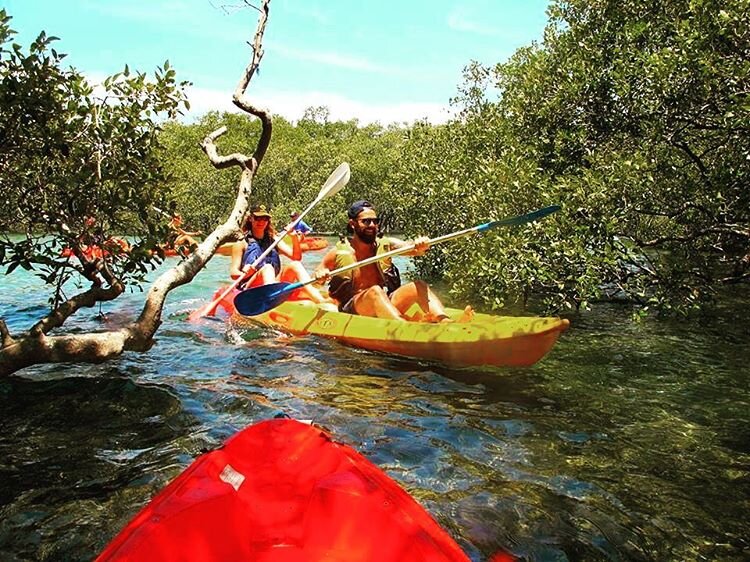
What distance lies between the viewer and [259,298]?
23.8ft

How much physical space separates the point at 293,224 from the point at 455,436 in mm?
4725

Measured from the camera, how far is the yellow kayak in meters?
5.65

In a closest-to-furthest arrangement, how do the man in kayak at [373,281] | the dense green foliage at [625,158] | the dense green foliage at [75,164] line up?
the dense green foliage at [75,164] < the dense green foliage at [625,158] < the man in kayak at [373,281]

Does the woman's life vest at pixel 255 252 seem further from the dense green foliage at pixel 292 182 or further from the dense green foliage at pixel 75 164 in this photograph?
the dense green foliage at pixel 292 182

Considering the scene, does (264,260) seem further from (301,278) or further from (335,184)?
(335,184)

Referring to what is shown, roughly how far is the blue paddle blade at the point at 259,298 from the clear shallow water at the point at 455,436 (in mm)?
539

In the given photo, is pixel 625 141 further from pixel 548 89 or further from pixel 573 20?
pixel 573 20

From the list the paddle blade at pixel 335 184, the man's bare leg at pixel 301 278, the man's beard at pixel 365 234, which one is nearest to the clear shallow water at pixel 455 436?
the man's beard at pixel 365 234

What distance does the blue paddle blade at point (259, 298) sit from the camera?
23.7 feet

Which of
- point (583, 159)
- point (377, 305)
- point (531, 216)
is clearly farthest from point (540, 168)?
point (377, 305)

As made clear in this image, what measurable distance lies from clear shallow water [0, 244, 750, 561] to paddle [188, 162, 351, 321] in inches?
41.4

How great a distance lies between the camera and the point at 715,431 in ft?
15.3

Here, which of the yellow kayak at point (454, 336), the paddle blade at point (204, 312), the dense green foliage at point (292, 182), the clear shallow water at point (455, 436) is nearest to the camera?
the clear shallow water at point (455, 436)

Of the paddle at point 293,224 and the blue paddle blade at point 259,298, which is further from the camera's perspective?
the paddle at point 293,224
